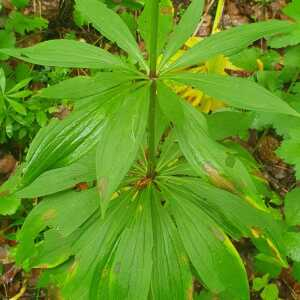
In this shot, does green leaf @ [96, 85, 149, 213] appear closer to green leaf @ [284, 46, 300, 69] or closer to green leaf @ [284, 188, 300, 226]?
green leaf @ [284, 188, 300, 226]

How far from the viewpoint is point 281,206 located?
2.80m

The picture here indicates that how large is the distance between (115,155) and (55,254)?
0.83 metres

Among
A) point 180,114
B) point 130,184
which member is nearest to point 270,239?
point 130,184

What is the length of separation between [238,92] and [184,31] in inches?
14.4

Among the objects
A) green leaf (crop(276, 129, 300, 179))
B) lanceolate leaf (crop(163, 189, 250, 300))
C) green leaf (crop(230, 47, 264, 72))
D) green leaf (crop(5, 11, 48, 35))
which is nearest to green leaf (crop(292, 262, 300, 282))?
green leaf (crop(276, 129, 300, 179))

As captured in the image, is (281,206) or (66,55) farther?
(281,206)

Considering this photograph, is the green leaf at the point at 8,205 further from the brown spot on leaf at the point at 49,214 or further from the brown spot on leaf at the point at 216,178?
the brown spot on leaf at the point at 216,178

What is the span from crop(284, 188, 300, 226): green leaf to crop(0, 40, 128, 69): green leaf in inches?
46.4

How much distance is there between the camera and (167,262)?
5.52ft

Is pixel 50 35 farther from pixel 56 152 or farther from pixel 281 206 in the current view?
pixel 56 152

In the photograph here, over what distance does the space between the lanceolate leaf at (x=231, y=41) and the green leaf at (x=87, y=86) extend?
0.18m

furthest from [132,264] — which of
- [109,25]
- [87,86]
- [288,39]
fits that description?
[288,39]

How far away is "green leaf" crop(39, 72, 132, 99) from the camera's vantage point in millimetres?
1364

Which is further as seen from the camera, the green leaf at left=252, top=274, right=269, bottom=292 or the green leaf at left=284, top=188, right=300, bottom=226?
the green leaf at left=252, top=274, right=269, bottom=292
